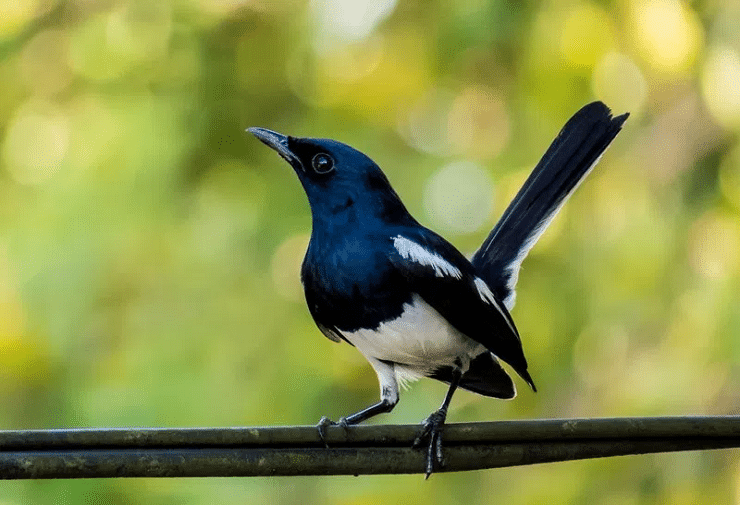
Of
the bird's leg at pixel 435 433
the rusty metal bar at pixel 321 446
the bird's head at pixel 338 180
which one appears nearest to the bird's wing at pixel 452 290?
the bird's head at pixel 338 180

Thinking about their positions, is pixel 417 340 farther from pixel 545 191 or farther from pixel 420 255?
pixel 545 191

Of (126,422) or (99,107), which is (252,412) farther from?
(99,107)

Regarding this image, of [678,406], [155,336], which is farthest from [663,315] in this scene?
[155,336]

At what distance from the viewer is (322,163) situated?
9.06ft

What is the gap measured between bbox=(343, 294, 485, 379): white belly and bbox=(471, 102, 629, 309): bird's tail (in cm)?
40

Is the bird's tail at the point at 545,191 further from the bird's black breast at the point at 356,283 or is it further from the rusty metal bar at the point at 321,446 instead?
the rusty metal bar at the point at 321,446

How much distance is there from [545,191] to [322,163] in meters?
0.80

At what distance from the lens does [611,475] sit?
3.86m

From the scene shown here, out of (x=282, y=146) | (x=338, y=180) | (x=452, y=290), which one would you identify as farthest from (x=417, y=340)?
(x=282, y=146)

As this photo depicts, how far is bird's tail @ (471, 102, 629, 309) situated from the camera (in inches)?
125

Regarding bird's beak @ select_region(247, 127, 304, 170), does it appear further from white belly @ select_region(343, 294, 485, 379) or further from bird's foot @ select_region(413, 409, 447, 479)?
bird's foot @ select_region(413, 409, 447, 479)

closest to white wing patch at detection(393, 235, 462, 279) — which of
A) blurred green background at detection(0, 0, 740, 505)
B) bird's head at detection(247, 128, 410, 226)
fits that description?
bird's head at detection(247, 128, 410, 226)

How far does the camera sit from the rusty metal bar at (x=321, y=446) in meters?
1.65

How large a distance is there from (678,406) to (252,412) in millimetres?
1636
